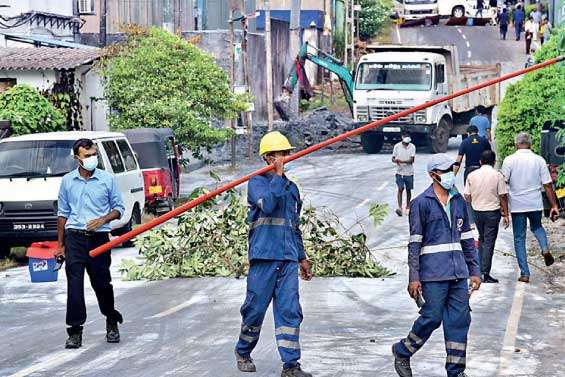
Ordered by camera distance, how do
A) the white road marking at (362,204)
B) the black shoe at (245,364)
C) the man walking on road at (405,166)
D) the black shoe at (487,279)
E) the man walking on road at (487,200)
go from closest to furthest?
the black shoe at (245,364) → the man walking on road at (487,200) → the black shoe at (487,279) → the man walking on road at (405,166) → the white road marking at (362,204)

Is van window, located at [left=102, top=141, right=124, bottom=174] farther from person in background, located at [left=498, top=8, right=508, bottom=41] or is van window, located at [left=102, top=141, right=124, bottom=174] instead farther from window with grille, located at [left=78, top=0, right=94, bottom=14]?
person in background, located at [left=498, top=8, right=508, bottom=41]

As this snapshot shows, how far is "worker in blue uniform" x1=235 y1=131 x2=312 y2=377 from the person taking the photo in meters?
9.27

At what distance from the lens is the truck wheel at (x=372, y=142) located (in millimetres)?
38375

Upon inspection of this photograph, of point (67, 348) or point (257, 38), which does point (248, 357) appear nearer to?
point (67, 348)

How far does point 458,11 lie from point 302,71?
23.2 meters

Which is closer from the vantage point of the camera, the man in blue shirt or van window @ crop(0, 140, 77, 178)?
the man in blue shirt

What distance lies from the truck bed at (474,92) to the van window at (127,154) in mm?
19794

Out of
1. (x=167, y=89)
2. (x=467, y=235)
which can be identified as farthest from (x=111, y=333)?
(x=167, y=89)

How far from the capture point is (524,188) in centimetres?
1459

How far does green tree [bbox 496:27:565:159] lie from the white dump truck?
11893 mm

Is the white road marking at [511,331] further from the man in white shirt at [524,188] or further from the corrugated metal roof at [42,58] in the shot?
the corrugated metal roof at [42,58]

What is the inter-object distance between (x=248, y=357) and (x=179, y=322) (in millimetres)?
2682

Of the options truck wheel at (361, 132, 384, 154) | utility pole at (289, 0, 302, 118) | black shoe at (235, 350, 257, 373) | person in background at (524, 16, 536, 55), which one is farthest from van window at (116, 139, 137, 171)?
person in background at (524, 16, 536, 55)

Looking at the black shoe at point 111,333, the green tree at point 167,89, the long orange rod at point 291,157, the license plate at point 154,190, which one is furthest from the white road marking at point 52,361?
the green tree at point 167,89
